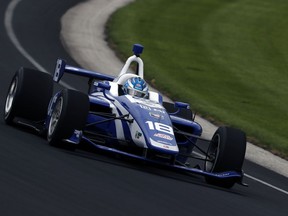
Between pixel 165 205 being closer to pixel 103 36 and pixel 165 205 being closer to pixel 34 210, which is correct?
pixel 34 210

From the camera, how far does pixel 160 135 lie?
12734mm

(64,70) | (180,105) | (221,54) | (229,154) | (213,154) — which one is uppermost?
(64,70)

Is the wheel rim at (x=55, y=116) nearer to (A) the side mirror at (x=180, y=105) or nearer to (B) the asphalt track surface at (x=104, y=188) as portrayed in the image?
(B) the asphalt track surface at (x=104, y=188)

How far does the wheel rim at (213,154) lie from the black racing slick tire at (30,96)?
2.44m

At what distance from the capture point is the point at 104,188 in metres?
10.8

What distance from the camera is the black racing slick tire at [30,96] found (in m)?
14.3

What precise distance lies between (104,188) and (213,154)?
317cm

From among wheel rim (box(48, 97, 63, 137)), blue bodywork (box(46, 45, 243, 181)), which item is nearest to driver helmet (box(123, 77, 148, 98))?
blue bodywork (box(46, 45, 243, 181))

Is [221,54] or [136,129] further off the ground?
[136,129]

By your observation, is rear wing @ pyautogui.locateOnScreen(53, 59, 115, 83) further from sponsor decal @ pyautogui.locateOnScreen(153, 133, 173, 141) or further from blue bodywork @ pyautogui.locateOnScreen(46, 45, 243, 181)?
sponsor decal @ pyautogui.locateOnScreen(153, 133, 173, 141)

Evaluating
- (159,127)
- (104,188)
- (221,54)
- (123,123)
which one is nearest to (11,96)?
(123,123)

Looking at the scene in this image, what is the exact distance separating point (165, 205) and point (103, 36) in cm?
1535

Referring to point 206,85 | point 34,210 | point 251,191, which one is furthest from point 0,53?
point 34,210

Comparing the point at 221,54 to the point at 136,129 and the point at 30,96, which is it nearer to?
the point at 30,96
